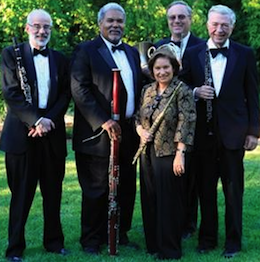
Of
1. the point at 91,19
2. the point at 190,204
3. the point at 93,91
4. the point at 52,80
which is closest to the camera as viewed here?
the point at 52,80

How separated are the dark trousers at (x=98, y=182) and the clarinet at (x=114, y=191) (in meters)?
0.12

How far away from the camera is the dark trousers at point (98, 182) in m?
5.79

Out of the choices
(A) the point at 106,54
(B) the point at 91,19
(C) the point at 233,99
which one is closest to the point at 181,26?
(A) the point at 106,54

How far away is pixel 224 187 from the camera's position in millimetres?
5715

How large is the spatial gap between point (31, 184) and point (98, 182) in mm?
669

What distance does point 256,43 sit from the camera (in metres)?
18.2

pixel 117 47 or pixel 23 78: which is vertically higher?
pixel 117 47

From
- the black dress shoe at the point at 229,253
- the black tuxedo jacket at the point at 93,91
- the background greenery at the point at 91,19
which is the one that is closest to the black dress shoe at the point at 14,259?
the black tuxedo jacket at the point at 93,91

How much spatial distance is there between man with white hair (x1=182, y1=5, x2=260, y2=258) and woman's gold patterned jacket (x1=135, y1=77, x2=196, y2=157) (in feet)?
0.65

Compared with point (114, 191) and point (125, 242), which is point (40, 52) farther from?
point (125, 242)

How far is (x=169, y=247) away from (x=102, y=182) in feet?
2.98

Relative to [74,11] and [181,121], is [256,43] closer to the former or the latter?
[74,11]

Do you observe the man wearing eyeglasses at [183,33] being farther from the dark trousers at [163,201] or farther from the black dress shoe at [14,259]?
the black dress shoe at [14,259]

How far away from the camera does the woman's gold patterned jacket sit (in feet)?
17.5
